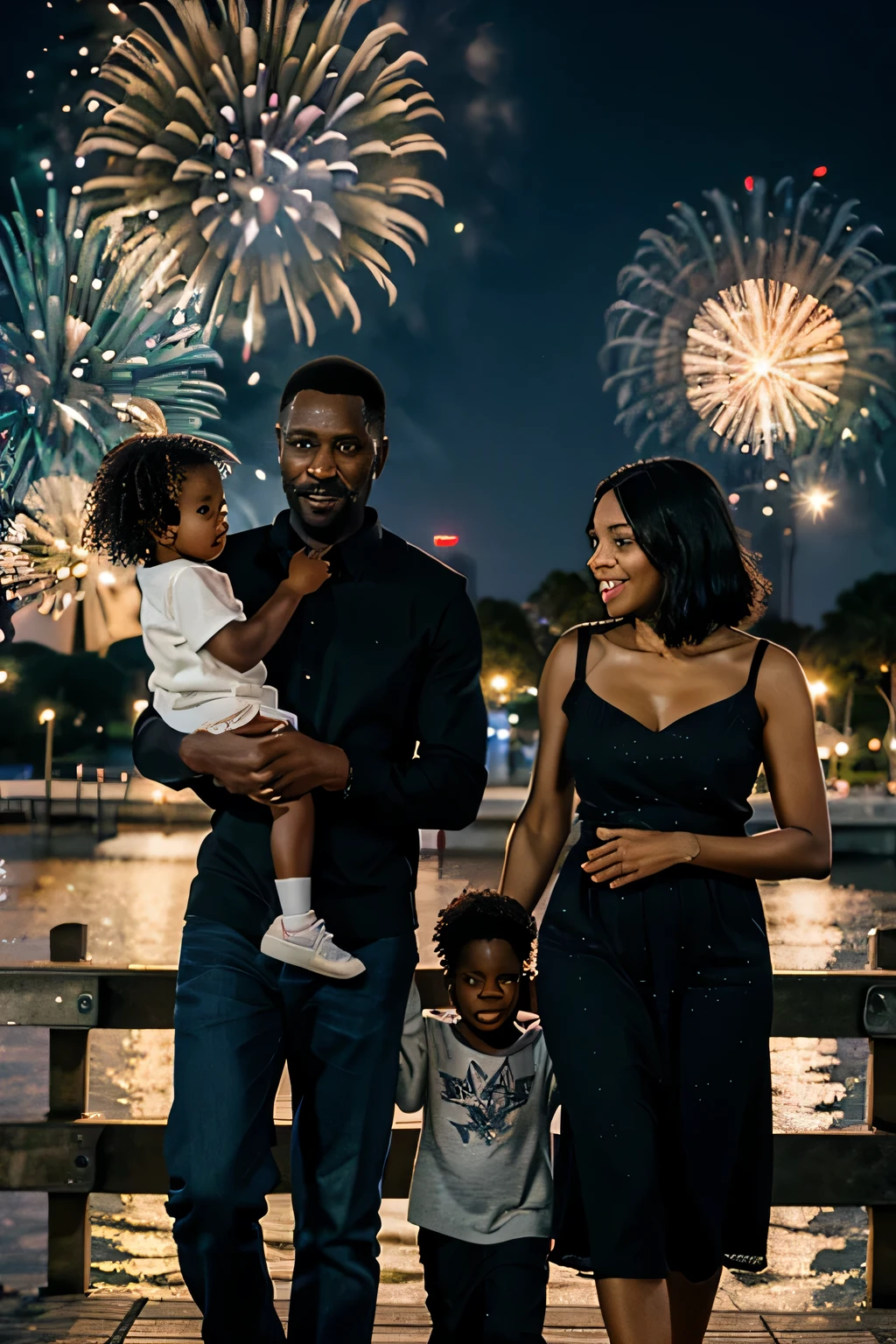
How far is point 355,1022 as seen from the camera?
9.15ft

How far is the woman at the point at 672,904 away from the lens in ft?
9.04

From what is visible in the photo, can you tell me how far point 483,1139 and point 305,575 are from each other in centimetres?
124

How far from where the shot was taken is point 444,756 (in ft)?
9.39

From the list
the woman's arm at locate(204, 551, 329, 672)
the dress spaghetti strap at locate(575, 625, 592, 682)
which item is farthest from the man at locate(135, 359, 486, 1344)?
the dress spaghetti strap at locate(575, 625, 592, 682)

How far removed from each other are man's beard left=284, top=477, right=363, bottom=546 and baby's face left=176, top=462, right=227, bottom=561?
0.14 metres

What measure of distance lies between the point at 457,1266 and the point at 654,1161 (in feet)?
2.08

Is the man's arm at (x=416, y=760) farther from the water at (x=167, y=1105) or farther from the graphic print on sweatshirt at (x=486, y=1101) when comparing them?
the water at (x=167, y=1105)

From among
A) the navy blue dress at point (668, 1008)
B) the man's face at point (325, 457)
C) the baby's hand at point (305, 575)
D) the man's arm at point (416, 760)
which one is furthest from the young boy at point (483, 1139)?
the man's face at point (325, 457)

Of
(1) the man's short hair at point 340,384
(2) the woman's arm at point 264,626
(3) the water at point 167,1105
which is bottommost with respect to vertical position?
(3) the water at point 167,1105

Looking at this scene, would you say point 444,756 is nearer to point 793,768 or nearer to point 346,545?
point 346,545

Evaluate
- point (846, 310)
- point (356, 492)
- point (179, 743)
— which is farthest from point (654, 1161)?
point (846, 310)

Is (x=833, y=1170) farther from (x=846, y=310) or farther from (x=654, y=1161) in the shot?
(x=846, y=310)

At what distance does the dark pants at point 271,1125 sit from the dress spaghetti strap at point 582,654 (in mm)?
637

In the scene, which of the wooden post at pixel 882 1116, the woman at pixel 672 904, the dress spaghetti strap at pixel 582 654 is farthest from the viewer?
the wooden post at pixel 882 1116
